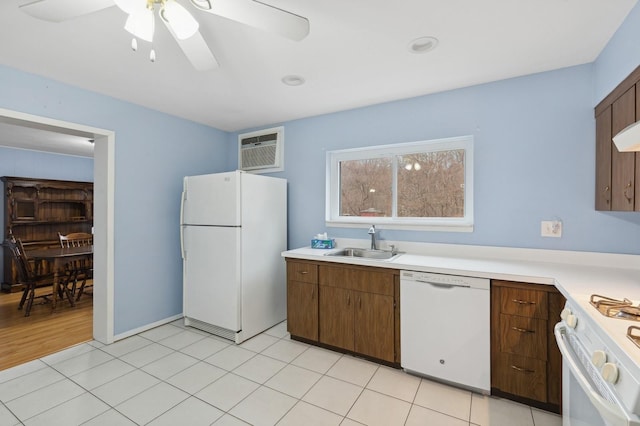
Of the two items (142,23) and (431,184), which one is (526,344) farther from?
(142,23)

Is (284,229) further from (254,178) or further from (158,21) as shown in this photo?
(158,21)

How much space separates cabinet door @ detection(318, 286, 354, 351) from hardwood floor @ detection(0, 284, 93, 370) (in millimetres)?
2296

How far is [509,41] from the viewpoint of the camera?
1.84m

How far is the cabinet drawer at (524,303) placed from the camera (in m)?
1.76

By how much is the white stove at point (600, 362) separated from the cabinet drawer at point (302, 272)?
5.61 ft

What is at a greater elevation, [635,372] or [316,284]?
[635,372]

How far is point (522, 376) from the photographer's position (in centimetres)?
183

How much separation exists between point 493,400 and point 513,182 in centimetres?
156

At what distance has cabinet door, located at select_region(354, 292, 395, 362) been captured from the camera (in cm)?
229

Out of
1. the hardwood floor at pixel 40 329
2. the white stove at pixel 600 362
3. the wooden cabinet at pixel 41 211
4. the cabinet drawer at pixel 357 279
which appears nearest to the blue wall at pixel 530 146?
the cabinet drawer at pixel 357 279

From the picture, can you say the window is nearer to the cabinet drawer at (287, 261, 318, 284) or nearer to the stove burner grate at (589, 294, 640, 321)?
the cabinet drawer at (287, 261, 318, 284)

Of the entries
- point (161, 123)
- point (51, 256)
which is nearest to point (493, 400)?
point (161, 123)

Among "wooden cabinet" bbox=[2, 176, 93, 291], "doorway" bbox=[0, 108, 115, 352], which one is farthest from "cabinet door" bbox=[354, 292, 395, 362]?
"wooden cabinet" bbox=[2, 176, 93, 291]

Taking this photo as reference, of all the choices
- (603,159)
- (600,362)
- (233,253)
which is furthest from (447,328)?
(233,253)
